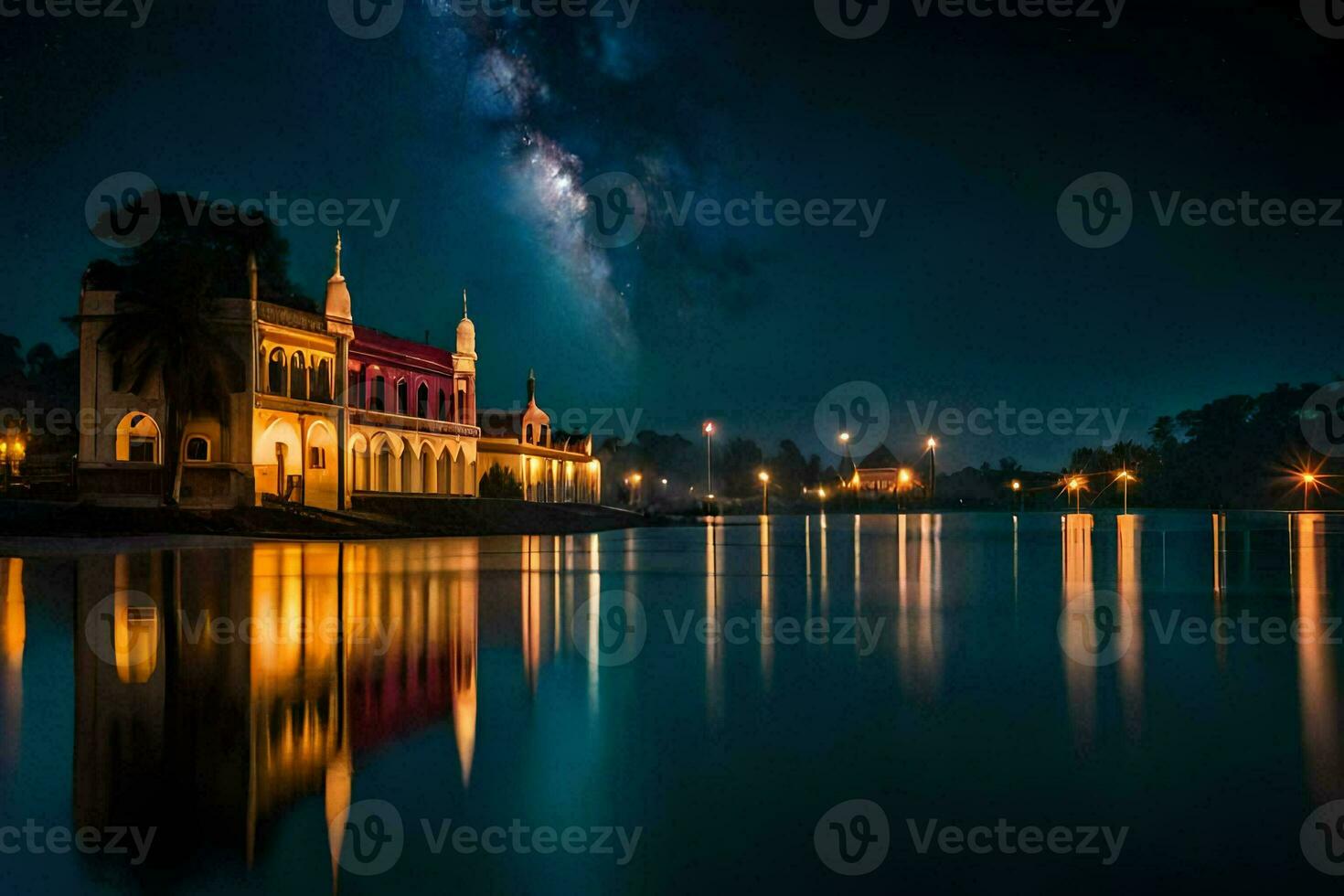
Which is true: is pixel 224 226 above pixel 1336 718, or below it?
above

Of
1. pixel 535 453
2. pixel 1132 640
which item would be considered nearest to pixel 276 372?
pixel 535 453

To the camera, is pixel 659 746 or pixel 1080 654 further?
pixel 1080 654

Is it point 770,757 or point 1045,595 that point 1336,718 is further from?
point 1045,595

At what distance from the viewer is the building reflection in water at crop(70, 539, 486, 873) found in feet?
20.0

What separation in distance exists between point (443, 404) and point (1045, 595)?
46615 mm

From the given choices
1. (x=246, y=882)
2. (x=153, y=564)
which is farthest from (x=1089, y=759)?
(x=153, y=564)

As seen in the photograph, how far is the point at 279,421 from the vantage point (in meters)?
44.5

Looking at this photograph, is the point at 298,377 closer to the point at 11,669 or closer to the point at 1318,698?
the point at 11,669

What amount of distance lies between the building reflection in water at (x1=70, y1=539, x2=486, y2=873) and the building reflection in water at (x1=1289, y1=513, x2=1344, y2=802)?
5417 millimetres

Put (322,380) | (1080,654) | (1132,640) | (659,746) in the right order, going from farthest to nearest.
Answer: (322,380) → (1132,640) → (1080,654) → (659,746)

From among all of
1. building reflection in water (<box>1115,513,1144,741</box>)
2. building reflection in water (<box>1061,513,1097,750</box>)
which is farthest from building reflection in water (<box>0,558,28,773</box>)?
building reflection in water (<box>1115,513,1144,741</box>)

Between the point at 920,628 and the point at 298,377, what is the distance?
39.2 metres

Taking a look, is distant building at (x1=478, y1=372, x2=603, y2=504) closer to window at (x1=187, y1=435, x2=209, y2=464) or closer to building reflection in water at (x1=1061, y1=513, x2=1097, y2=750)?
window at (x1=187, y1=435, x2=209, y2=464)

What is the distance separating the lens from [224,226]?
52.4 metres
